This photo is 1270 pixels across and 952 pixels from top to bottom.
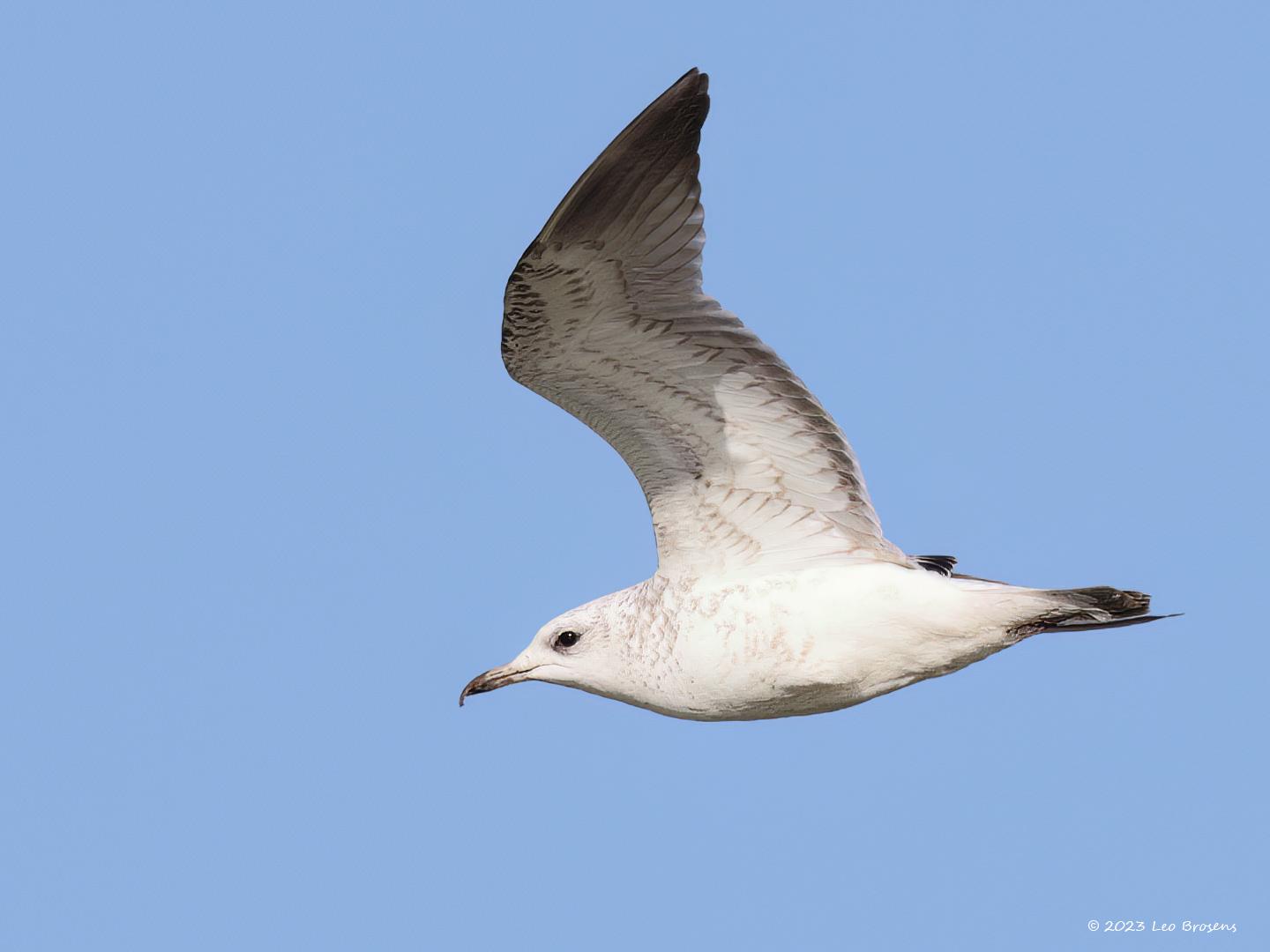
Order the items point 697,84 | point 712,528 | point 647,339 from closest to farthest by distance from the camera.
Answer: point 697,84 → point 647,339 → point 712,528

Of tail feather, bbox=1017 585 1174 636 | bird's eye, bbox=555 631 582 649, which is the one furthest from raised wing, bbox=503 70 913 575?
tail feather, bbox=1017 585 1174 636

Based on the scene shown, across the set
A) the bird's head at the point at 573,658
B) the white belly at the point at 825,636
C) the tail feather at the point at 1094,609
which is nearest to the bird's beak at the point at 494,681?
the bird's head at the point at 573,658

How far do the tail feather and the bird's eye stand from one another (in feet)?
9.16

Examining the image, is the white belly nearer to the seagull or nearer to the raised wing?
the seagull

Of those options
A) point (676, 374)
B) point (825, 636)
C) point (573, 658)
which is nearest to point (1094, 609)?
point (825, 636)

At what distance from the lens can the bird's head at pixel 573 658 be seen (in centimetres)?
1095

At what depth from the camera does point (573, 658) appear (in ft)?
36.4

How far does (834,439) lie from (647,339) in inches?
51.7

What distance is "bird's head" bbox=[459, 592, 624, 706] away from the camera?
1095 cm

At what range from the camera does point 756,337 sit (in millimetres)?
10008

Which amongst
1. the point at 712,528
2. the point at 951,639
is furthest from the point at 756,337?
the point at 951,639

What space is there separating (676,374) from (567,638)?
195cm

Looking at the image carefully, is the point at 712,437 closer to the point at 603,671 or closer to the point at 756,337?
the point at 756,337

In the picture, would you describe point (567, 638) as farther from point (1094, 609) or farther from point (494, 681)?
point (1094, 609)
